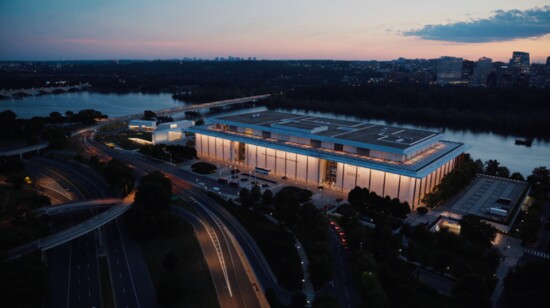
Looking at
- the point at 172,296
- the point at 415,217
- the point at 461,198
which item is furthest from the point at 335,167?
the point at 172,296

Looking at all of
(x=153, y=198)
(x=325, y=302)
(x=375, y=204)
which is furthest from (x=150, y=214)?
(x=375, y=204)

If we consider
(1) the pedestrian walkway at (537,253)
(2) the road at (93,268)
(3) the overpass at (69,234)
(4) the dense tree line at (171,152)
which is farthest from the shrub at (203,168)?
(1) the pedestrian walkway at (537,253)

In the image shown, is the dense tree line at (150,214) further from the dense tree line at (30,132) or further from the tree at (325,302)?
the dense tree line at (30,132)

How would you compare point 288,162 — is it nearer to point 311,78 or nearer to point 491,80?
point 311,78

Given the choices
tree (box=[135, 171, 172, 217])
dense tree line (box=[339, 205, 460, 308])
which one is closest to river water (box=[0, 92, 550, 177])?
dense tree line (box=[339, 205, 460, 308])

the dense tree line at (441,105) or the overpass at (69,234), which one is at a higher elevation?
the dense tree line at (441,105)
